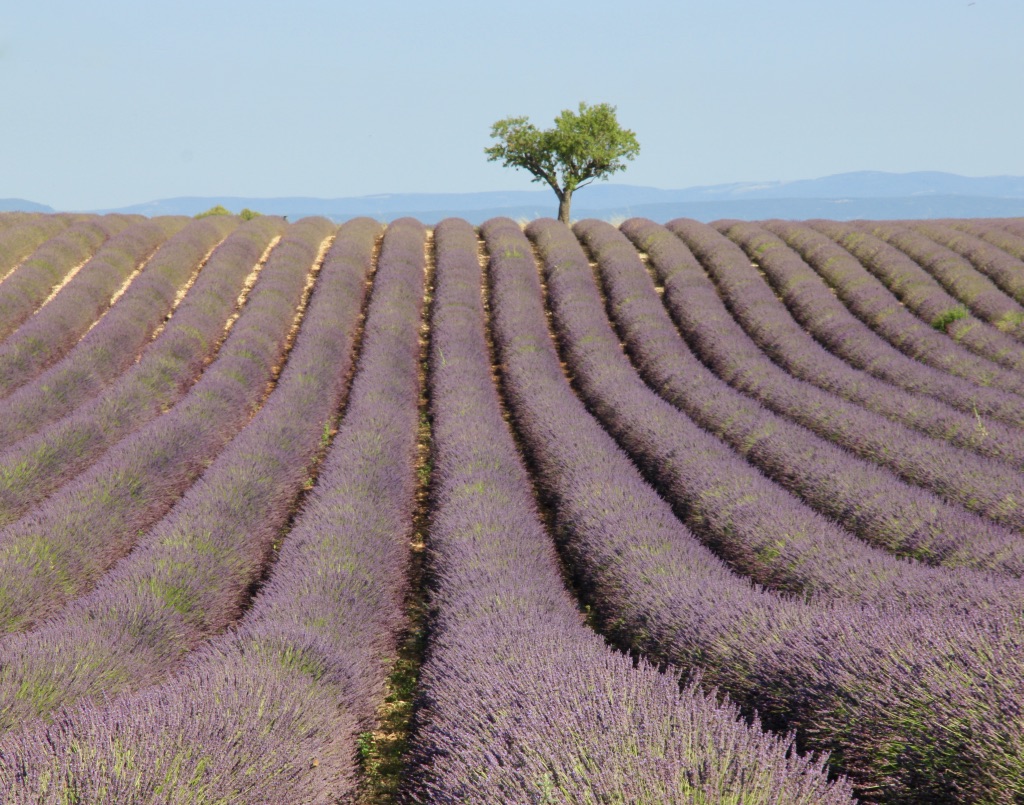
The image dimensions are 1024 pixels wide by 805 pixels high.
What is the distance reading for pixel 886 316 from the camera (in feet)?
43.9

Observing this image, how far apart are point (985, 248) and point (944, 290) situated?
306 cm

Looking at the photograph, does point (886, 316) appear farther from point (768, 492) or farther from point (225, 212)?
point (225, 212)

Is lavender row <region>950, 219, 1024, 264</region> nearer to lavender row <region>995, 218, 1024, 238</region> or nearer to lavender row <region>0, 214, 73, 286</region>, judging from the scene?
lavender row <region>995, 218, 1024, 238</region>

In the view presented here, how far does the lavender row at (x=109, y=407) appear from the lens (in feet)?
23.2

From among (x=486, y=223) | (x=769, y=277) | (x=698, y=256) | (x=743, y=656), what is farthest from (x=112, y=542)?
(x=486, y=223)

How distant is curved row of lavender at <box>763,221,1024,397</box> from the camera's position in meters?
10.5

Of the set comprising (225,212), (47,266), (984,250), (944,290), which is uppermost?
(225,212)

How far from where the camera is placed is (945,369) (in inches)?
430

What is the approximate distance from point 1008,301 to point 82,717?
1486 centimetres

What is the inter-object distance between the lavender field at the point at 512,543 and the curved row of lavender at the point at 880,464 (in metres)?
0.04

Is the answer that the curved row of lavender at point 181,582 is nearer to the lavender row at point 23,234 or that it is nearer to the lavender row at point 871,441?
the lavender row at point 871,441

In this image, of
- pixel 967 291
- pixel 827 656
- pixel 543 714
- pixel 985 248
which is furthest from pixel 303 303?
pixel 985 248

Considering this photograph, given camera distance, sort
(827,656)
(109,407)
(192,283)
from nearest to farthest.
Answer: (827,656) → (109,407) → (192,283)

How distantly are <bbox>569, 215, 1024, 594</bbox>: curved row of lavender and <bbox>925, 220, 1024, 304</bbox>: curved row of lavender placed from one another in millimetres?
6898
